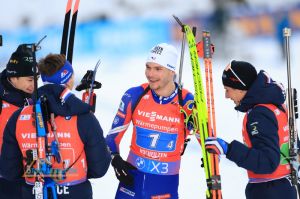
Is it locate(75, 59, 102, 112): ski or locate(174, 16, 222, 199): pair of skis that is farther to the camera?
locate(75, 59, 102, 112): ski

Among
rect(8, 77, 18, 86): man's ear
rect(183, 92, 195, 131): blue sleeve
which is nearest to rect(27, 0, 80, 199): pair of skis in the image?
rect(8, 77, 18, 86): man's ear

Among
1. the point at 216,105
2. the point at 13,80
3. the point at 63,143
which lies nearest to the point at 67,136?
the point at 63,143

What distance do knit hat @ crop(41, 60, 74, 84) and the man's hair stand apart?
2 cm

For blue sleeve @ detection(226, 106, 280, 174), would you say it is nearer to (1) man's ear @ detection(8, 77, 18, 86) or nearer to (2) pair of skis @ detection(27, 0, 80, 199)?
(2) pair of skis @ detection(27, 0, 80, 199)

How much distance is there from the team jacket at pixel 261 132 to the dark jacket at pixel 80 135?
0.91 metres

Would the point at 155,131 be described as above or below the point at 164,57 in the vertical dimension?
below

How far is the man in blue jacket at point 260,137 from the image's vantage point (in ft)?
15.6

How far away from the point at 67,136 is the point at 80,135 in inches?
3.5

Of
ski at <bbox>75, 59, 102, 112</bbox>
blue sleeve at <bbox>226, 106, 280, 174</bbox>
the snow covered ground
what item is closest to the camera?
blue sleeve at <bbox>226, 106, 280, 174</bbox>

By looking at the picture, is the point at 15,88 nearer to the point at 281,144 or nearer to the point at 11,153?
the point at 11,153

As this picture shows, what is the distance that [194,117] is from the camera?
5473 millimetres

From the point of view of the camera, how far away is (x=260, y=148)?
4.78 metres

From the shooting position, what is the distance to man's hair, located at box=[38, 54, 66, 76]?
482 cm

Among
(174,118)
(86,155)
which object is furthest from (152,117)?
(86,155)
